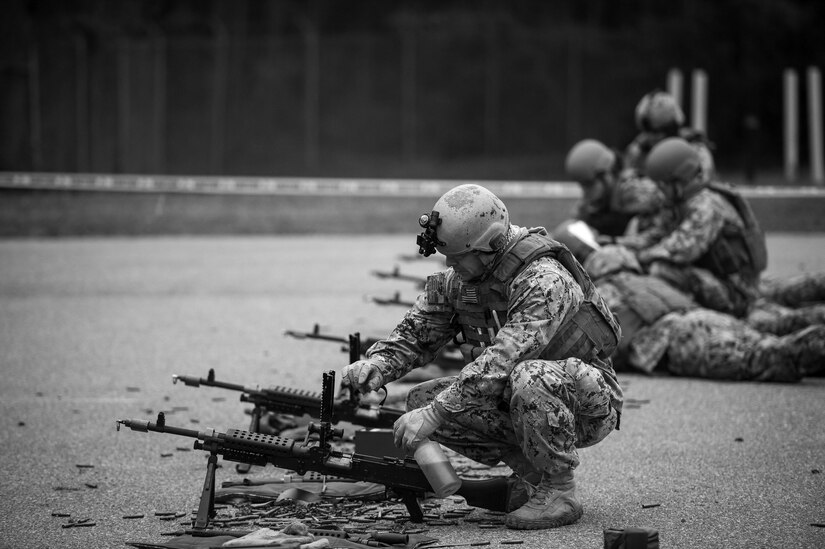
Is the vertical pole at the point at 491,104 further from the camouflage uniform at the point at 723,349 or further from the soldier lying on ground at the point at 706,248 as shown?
the camouflage uniform at the point at 723,349

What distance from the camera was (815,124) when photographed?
22.9 m

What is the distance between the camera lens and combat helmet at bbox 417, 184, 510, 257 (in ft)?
16.4

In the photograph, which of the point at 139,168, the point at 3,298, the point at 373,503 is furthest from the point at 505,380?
the point at 139,168

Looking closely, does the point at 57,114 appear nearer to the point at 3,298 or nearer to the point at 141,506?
the point at 3,298

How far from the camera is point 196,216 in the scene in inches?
811

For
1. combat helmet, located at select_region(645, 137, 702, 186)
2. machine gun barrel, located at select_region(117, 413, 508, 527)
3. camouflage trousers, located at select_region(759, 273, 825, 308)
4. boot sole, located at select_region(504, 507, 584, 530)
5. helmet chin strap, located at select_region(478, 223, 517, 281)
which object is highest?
combat helmet, located at select_region(645, 137, 702, 186)

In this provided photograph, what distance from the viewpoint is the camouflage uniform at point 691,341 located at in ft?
26.0

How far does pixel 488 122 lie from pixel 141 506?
19.5 metres

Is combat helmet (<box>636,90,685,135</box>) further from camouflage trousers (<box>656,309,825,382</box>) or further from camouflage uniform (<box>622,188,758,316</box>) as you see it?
camouflage trousers (<box>656,309,825,382</box>)

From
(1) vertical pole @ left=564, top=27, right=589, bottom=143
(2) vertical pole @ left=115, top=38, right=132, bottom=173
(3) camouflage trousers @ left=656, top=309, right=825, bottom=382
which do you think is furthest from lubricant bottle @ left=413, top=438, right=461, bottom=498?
(1) vertical pole @ left=564, top=27, right=589, bottom=143

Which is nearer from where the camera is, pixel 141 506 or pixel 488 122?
pixel 141 506

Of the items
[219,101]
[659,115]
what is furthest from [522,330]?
[219,101]

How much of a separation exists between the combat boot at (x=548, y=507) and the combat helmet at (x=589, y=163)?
18.1 ft

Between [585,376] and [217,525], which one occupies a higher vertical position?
[585,376]
